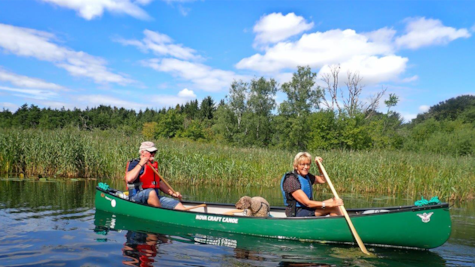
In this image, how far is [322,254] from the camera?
4859mm

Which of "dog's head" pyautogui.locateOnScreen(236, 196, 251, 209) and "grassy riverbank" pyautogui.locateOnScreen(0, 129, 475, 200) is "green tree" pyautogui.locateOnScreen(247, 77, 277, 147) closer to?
"grassy riverbank" pyautogui.locateOnScreen(0, 129, 475, 200)

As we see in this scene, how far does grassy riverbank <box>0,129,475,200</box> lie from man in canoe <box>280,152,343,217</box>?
226 inches

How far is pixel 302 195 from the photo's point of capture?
523 cm

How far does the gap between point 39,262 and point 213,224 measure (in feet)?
8.32

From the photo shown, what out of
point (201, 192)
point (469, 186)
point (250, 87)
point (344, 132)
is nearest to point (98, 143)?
point (201, 192)

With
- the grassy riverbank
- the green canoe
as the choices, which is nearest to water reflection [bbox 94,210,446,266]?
the green canoe

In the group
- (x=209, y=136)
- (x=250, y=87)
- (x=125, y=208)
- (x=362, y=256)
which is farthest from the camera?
(x=209, y=136)

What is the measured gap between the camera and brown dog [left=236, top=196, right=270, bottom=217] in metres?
5.79

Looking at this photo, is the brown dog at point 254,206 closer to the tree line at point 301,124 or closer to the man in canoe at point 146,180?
the man in canoe at point 146,180

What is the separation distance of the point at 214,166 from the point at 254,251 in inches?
276

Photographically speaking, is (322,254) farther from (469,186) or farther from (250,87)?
(250,87)

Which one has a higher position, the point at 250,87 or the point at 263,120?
the point at 250,87

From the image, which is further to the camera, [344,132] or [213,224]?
[344,132]

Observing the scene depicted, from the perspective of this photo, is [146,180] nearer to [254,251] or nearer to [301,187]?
[254,251]
